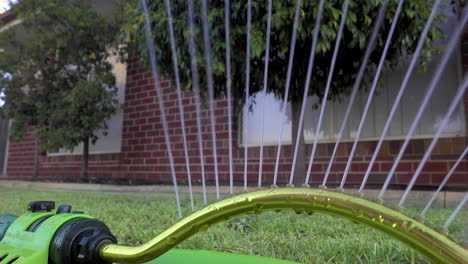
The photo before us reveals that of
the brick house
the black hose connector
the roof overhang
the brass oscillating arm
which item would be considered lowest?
the black hose connector

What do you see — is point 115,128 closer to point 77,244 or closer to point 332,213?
point 77,244

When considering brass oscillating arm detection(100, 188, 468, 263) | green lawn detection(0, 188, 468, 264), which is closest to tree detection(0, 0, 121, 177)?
green lawn detection(0, 188, 468, 264)

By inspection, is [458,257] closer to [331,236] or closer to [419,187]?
[331,236]

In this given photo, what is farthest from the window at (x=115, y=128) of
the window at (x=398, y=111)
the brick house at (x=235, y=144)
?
the window at (x=398, y=111)

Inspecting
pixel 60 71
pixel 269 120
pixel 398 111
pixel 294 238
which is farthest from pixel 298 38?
pixel 60 71

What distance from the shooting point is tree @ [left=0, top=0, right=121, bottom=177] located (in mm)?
4949

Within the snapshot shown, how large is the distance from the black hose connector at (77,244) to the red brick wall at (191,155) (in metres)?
3.43

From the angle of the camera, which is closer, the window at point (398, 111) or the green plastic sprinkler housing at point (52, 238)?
the green plastic sprinkler housing at point (52, 238)

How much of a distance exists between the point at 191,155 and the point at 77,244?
14.8 feet

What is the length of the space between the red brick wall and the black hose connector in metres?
3.43

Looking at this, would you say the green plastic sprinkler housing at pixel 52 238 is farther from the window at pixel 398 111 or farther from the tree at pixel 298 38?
the window at pixel 398 111

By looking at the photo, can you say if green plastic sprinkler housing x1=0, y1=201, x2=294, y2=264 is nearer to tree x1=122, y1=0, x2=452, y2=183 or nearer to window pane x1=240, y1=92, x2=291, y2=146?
tree x1=122, y1=0, x2=452, y2=183

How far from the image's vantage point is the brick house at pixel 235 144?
345cm

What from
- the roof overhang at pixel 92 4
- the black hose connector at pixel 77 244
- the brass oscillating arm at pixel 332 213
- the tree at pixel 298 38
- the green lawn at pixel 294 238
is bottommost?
the green lawn at pixel 294 238
